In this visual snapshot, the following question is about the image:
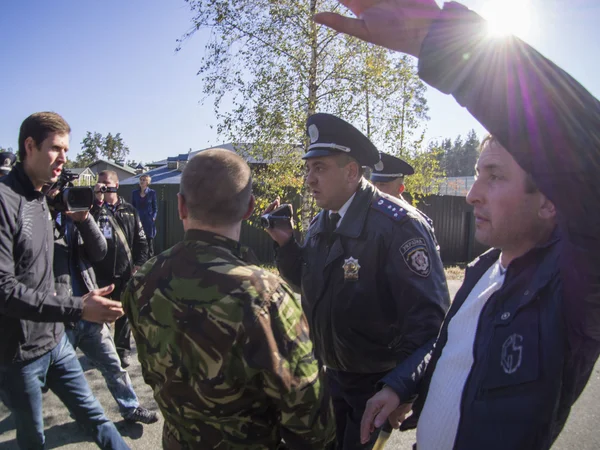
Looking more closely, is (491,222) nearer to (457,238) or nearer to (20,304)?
(20,304)

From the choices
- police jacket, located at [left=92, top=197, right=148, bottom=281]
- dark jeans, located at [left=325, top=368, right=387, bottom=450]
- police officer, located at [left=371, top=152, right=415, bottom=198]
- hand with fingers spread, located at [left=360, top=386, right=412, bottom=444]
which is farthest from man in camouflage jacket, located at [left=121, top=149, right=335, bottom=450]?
police officer, located at [left=371, top=152, right=415, bottom=198]

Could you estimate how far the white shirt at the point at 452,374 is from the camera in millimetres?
1252

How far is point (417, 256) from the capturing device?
1.97 m

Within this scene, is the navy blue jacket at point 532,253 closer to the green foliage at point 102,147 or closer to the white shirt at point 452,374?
the white shirt at point 452,374

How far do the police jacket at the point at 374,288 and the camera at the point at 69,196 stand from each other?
1661 millimetres

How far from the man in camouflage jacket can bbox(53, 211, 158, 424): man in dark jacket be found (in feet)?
5.60

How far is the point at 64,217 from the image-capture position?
116 inches

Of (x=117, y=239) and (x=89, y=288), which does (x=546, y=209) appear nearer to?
(x=89, y=288)

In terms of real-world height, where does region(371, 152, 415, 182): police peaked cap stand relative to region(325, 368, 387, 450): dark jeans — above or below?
above

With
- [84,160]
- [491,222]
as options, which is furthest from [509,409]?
Answer: [84,160]

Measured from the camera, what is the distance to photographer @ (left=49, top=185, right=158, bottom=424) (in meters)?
2.90

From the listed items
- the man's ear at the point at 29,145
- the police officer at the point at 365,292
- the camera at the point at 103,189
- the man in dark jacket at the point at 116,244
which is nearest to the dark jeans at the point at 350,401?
the police officer at the point at 365,292

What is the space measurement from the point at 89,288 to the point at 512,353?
127 inches

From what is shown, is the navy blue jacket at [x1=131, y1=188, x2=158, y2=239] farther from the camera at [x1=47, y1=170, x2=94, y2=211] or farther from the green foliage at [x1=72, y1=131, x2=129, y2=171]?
the green foliage at [x1=72, y1=131, x2=129, y2=171]
